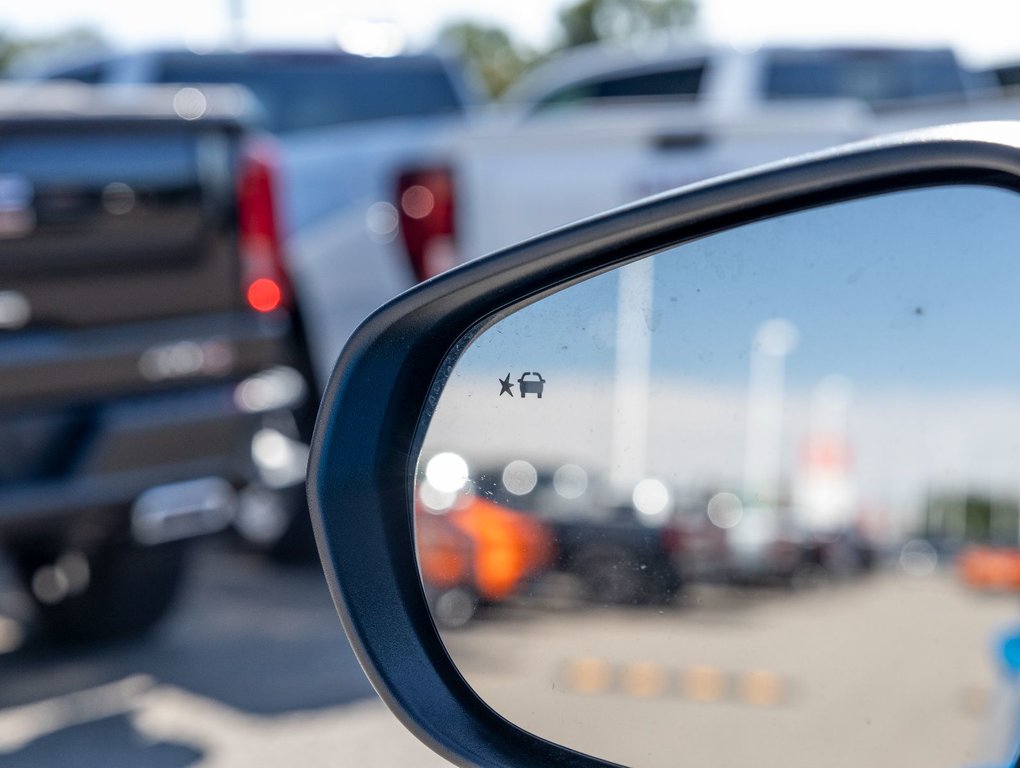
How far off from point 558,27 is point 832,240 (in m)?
52.5

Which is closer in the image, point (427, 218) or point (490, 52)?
point (427, 218)

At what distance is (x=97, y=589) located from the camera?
5.02m

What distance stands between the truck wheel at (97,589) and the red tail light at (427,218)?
147cm

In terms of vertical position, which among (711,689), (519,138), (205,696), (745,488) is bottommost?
(205,696)

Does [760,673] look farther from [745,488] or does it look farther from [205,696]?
[205,696]

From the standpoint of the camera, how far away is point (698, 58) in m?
7.88

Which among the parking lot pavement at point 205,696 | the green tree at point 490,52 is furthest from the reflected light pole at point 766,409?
the green tree at point 490,52

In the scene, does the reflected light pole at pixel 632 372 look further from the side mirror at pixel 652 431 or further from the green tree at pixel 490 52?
the green tree at pixel 490 52

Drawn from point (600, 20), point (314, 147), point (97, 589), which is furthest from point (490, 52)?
point (97, 589)

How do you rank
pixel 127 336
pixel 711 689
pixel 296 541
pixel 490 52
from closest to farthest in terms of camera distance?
pixel 711 689 < pixel 127 336 < pixel 296 541 < pixel 490 52

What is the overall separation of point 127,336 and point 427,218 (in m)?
1.50

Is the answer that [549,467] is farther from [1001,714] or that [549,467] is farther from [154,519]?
[154,519]

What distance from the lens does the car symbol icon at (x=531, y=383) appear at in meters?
1.35

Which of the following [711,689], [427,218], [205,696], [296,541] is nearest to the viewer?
[711,689]
